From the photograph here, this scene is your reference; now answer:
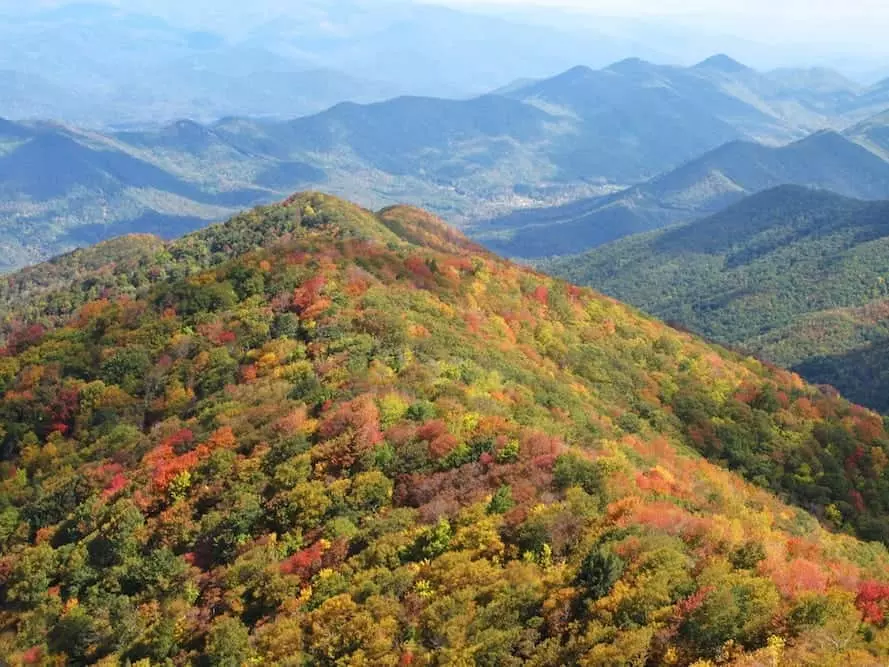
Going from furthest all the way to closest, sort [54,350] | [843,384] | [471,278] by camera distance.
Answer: [843,384] → [471,278] → [54,350]

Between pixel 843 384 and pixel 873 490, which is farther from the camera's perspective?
pixel 843 384

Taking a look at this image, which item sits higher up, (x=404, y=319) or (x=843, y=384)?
(x=404, y=319)

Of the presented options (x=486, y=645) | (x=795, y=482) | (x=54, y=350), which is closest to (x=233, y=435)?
(x=486, y=645)

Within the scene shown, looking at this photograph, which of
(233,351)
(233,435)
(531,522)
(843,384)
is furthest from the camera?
(843,384)

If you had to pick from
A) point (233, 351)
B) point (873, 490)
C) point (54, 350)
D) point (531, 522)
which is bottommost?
point (873, 490)

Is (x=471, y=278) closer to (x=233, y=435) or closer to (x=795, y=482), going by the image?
(x=795, y=482)

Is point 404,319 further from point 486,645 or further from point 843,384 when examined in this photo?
point 843,384

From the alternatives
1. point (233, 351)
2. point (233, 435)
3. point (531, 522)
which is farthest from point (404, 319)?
point (531, 522)
